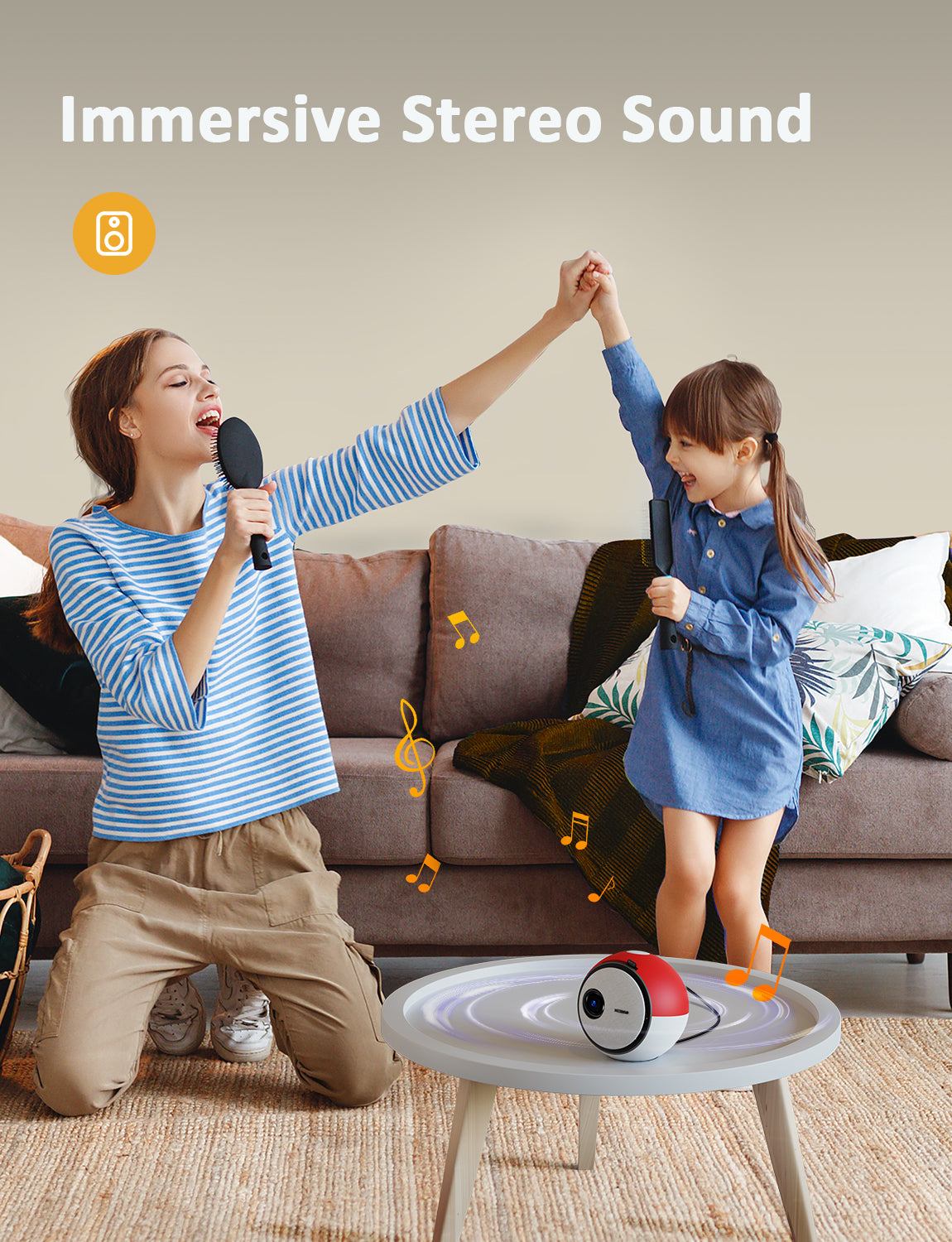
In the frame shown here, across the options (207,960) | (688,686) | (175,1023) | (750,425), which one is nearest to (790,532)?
(750,425)

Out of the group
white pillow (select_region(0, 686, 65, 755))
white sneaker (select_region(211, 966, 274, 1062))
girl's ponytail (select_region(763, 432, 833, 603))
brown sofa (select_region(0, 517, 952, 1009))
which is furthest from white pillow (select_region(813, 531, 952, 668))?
white pillow (select_region(0, 686, 65, 755))

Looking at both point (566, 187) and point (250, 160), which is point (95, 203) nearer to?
point (250, 160)

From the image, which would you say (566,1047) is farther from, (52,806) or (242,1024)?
(52,806)

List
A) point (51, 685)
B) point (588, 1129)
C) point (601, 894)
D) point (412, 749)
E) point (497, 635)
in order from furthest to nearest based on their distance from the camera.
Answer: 1. point (497, 635)
2. point (412, 749)
3. point (51, 685)
4. point (601, 894)
5. point (588, 1129)

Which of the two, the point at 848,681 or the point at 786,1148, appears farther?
the point at 848,681

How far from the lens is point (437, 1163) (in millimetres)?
1340

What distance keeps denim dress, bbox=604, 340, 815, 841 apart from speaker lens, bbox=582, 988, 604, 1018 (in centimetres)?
65

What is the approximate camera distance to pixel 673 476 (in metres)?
1.70

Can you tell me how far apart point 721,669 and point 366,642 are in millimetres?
952

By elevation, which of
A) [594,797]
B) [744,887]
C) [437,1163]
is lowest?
[437,1163]

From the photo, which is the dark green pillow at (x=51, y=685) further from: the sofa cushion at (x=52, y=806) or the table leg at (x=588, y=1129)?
the table leg at (x=588, y=1129)

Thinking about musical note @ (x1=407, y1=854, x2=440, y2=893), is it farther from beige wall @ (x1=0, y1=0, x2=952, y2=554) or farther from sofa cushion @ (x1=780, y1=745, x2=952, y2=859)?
beige wall @ (x1=0, y1=0, x2=952, y2=554)

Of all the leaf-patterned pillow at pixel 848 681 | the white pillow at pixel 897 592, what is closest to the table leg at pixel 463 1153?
the leaf-patterned pillow at pixel 848 681

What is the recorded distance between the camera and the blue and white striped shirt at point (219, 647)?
5.11ft
